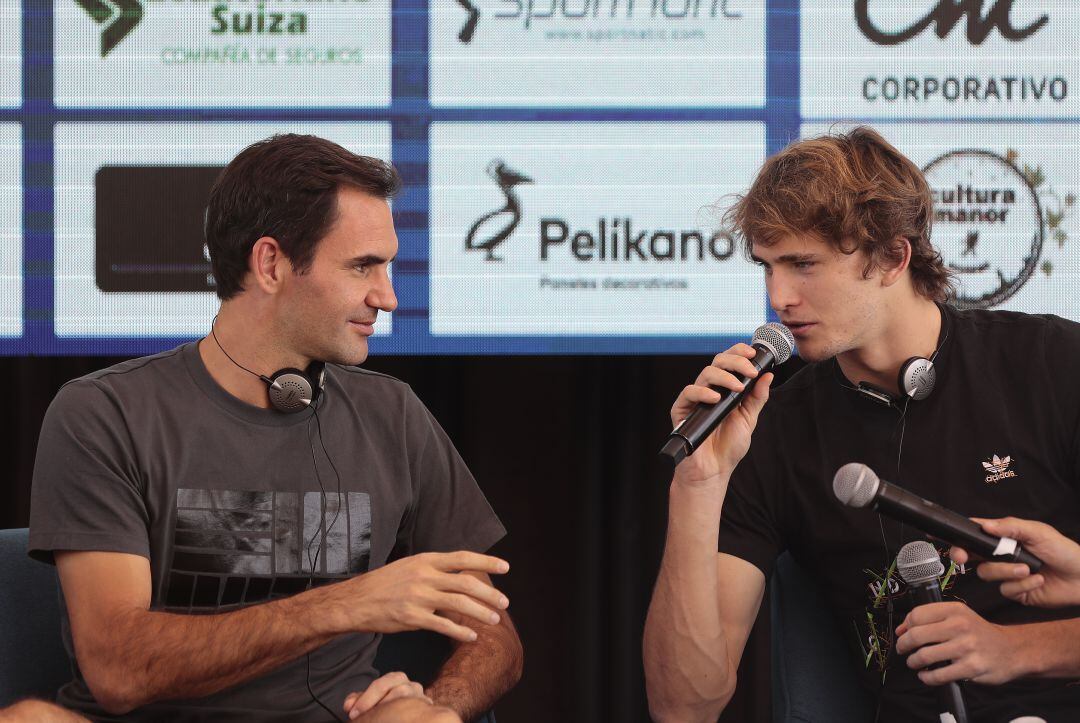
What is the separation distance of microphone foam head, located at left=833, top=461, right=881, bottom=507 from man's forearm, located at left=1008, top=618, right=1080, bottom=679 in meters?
0.41

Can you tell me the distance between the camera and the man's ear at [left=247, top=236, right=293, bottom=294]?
1.85 meters

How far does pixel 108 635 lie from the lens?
1.55 m

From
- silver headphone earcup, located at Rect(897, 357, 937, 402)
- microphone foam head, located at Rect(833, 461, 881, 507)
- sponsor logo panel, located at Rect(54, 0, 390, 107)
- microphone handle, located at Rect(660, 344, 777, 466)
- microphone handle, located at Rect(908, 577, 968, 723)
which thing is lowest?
microphone handle, located at Rect(908, 577, 968, 723)

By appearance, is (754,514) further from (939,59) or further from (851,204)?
(939,59)

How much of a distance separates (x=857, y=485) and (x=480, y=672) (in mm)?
690

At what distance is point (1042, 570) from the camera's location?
1.49 meters

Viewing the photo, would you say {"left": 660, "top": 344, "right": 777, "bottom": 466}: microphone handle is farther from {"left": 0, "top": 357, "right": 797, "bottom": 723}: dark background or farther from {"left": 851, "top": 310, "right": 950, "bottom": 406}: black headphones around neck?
{"left": 0, "top": 357, "right": 797, "bottom": 723}: dark background

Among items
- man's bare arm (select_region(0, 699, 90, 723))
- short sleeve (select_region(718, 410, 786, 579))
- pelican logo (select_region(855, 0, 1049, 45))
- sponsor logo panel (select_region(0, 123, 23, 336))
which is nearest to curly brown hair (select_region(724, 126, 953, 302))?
short sleeve (select_region(718, 410, 786, 579))

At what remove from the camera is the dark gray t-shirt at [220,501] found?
1.64 metres

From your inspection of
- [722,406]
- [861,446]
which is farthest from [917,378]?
[722,406]

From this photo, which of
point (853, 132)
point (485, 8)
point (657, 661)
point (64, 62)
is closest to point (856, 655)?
point (657, 661)

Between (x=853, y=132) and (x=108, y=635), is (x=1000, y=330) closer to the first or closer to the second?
(x=853, y=132)

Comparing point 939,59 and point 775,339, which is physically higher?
point 939,59

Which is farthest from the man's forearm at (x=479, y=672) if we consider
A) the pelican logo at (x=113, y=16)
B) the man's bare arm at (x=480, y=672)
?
the pelican logo at (x=113, y=16)
